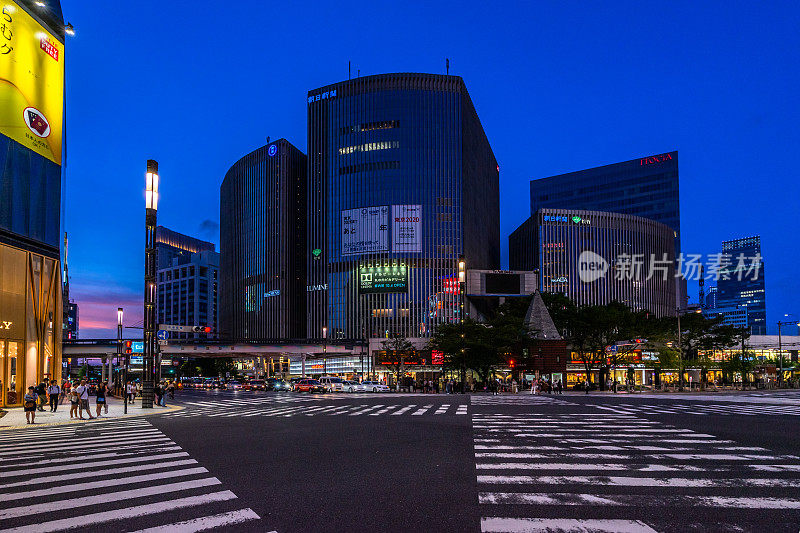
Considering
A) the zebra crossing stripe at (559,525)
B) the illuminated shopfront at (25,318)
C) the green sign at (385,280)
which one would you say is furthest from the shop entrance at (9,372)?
the green sign at (385,280)

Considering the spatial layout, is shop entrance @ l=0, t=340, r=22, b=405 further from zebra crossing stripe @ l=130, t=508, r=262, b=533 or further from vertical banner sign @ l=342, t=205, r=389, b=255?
vertical banner sign @ l=342, t=205, r=389, b=255

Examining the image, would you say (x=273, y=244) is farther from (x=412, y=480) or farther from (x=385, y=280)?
(x=412, y=480)

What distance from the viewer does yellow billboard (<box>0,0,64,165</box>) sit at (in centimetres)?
3634

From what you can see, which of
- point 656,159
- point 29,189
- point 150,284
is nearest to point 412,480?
point 150,284

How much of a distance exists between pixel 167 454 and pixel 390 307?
104m

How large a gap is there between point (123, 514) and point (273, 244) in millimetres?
129271

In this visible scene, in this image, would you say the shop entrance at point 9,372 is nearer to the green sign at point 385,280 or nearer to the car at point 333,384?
the car at point 333,384

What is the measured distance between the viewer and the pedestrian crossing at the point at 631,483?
778 centimetres

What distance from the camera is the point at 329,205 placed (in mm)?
122750

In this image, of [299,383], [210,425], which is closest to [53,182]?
[210,425]

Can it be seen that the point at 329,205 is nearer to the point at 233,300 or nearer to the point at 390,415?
the point at 233,300

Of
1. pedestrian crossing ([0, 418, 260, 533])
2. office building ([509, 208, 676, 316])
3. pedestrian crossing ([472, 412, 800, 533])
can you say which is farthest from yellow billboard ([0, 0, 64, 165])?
office building ([509, 208, 676, 316])

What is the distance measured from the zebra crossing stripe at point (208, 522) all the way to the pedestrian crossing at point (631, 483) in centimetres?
308

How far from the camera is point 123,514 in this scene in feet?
27.3
